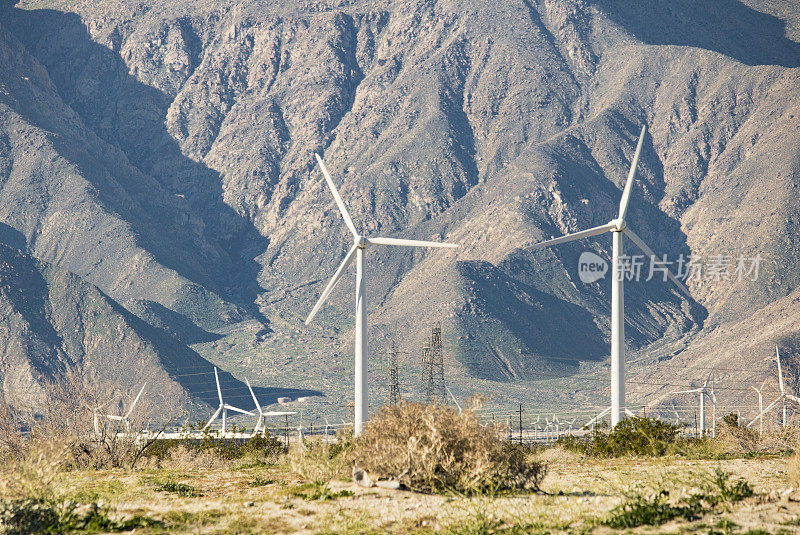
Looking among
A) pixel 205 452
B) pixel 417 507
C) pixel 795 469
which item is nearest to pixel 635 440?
pixel 795 469

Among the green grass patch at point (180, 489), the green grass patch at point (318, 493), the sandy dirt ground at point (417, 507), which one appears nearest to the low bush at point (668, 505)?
the sandy dirt ground at point (417, 507)

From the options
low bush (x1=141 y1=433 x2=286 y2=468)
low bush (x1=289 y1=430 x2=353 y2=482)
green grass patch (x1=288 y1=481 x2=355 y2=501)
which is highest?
low bush (x1=289 y1=430 x2=353 y2=482)

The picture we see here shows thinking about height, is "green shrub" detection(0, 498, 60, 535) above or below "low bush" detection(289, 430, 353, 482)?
below

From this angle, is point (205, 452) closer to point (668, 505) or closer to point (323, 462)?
point (323, 462)

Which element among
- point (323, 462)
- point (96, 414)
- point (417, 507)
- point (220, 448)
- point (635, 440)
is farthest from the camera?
point (220, 448)

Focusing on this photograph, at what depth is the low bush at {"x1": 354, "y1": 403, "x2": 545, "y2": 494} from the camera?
65.6ft

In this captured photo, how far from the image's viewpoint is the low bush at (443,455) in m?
20.0

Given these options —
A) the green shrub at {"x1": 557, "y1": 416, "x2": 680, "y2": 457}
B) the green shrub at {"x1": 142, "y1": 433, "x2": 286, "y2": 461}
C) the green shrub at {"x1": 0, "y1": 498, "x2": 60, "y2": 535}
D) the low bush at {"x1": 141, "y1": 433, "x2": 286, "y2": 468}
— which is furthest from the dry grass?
the green shrub at {"x1": 142, "y1": 433, "x2": 286, "y2": 461}

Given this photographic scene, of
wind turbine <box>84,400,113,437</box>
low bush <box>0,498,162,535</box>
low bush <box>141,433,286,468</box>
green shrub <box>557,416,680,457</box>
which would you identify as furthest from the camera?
low bush <box>141,433,286,468</box>

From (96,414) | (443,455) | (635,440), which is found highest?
(96,414)

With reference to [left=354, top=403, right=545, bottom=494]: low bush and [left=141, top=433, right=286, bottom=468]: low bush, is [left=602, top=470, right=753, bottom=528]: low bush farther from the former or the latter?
[left=141, top=433, right=286, bottom=468]: low bush

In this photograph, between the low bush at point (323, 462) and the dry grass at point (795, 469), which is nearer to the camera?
the dry grass at point (795, 469)

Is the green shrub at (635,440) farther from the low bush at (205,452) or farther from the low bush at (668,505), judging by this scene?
the low bush at (668,505)

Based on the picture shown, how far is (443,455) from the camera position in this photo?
791 inches
